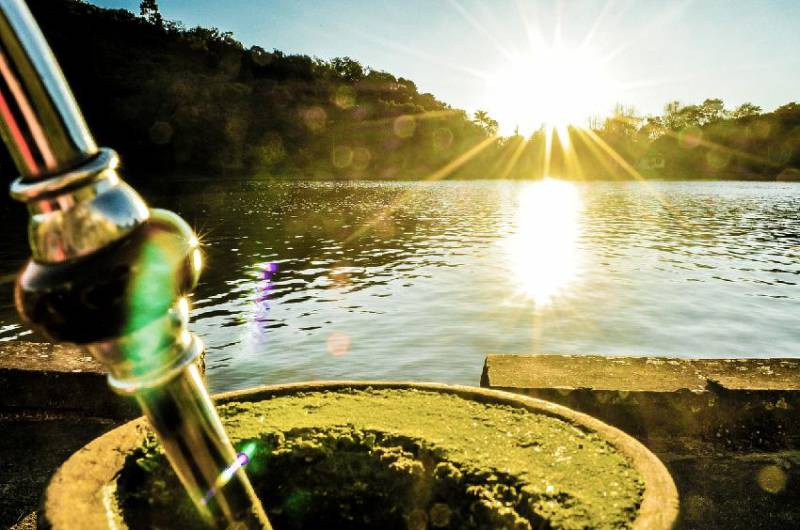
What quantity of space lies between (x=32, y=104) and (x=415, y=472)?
5.81 ft

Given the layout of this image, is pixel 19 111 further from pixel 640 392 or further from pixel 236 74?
pixel 236 74

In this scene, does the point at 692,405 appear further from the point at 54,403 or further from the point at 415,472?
the point at 54,403

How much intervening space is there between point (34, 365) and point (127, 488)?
3483 millimetres

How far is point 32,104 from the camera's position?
2.34 ft

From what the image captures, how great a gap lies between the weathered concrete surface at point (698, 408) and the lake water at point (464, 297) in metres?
4.64

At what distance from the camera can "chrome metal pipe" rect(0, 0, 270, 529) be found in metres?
0.72

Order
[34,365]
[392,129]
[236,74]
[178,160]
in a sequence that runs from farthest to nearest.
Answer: [236,74], [392,129], [178,160], [34,365]

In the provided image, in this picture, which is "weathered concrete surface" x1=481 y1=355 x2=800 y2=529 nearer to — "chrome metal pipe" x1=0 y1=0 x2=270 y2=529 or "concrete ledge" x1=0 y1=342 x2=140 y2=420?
"concrete ledge" x1=0 y1=342 x2=140 y2=420

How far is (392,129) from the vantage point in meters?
127

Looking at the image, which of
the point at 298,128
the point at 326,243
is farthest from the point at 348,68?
the point at 326,243

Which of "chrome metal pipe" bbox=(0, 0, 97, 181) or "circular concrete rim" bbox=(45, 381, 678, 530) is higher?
"chrome metal pipe" bbox=(0, 0, 97, 181)

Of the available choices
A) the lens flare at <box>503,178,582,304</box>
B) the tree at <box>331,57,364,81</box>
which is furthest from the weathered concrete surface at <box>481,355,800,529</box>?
the tree at <box>331,57,364,81</box>

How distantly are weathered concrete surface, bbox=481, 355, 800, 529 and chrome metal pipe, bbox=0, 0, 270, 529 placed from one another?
375cm

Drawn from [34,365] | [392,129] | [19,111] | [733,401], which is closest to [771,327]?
[733,401]
